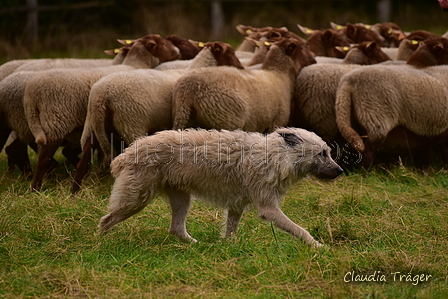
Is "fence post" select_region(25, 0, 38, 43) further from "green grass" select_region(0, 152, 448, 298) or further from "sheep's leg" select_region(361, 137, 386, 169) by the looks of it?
"sheep's leg" select_region(361, 137, 386, 169)

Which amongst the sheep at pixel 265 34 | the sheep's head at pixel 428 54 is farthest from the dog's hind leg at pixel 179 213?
the sheep at pixel 265 34

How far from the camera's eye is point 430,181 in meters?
6.82

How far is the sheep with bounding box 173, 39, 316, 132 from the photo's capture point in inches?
261

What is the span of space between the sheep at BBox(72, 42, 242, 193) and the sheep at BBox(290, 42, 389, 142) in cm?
174

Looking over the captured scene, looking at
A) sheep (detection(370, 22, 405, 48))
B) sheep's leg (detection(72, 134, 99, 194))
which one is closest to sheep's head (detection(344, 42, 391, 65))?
sheep (detection(370, 22, 405, 48))

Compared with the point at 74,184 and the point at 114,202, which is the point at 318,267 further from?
the point at 74,184

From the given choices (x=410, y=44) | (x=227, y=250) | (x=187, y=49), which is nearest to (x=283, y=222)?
(x=227, y=250)

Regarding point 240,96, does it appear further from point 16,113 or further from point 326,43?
point 326,43

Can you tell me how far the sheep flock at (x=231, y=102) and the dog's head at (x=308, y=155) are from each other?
190cm

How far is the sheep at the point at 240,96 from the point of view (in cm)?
662

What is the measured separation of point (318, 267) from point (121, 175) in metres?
1.61

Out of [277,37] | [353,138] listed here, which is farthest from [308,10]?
[353,138]

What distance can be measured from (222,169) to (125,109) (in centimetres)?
205

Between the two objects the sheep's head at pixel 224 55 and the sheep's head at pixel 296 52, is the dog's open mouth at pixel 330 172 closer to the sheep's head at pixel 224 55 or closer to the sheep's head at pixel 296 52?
the sheep's head at pixel 224 55
